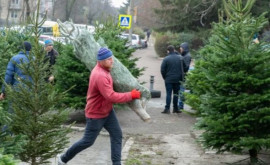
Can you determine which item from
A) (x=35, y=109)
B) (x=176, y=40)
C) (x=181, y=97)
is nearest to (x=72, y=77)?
(x=181, y=97)

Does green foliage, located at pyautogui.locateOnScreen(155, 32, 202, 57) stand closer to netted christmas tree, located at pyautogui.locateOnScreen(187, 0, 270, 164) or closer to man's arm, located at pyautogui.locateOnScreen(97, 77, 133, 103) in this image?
netted christmas tree, located at pyautogui.locateOnScreen(187, 0, 270, 164)

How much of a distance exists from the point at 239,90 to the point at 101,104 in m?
2.14

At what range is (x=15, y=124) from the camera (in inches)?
240

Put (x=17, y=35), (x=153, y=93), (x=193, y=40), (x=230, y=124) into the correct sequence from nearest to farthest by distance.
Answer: (x=230, y=124)
(x=17, y=35)
(x=153, y=93)
(x=193, y=40)

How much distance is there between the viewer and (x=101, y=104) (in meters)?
7.16

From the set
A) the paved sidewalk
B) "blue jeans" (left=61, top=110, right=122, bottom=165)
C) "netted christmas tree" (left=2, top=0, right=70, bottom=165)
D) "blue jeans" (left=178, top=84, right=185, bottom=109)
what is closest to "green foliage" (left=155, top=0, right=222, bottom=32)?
"blue jeans" (left=178, top=84, right=185, bottom=109)

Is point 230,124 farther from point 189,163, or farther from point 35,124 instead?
point 35,124

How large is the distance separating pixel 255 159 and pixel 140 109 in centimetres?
201

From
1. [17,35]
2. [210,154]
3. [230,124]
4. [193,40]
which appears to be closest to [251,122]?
[230,124]

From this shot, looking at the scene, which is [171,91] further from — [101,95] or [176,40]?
[176,40]

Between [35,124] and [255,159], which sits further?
[255,159]

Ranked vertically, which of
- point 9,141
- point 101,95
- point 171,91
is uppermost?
point 101,95

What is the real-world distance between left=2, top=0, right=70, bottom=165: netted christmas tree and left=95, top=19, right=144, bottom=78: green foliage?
584 centimetres

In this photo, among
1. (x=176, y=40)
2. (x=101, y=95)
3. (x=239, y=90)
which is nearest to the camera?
(x=101, y=95)
